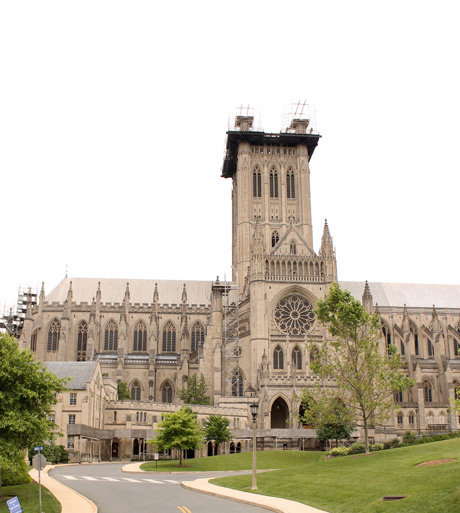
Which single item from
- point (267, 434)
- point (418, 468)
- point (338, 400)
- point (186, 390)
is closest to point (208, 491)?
point (418, 468)

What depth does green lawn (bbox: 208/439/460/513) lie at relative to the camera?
21.4 metres

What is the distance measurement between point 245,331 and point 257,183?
28.3 m

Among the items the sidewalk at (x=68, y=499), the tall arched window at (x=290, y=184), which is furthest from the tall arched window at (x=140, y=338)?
the sidewalk at (x=68, y=499)

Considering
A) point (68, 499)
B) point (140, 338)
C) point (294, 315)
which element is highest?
point (294, 315)

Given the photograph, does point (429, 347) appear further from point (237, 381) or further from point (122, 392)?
point (122, 392)

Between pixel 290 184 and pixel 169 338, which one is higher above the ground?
pixel 290 184

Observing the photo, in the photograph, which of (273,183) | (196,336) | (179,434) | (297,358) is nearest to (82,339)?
(196,336)

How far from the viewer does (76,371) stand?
61562mm

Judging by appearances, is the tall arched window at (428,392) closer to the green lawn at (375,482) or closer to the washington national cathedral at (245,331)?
the washington national cathedral at (245,331)

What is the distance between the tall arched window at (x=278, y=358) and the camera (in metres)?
71.3

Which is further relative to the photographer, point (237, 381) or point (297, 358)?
point (297, 358)

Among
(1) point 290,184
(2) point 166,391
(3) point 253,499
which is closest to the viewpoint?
(3) point 253,499

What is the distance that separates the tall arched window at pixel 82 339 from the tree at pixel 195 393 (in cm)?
1983

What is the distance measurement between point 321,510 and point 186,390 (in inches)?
1988
